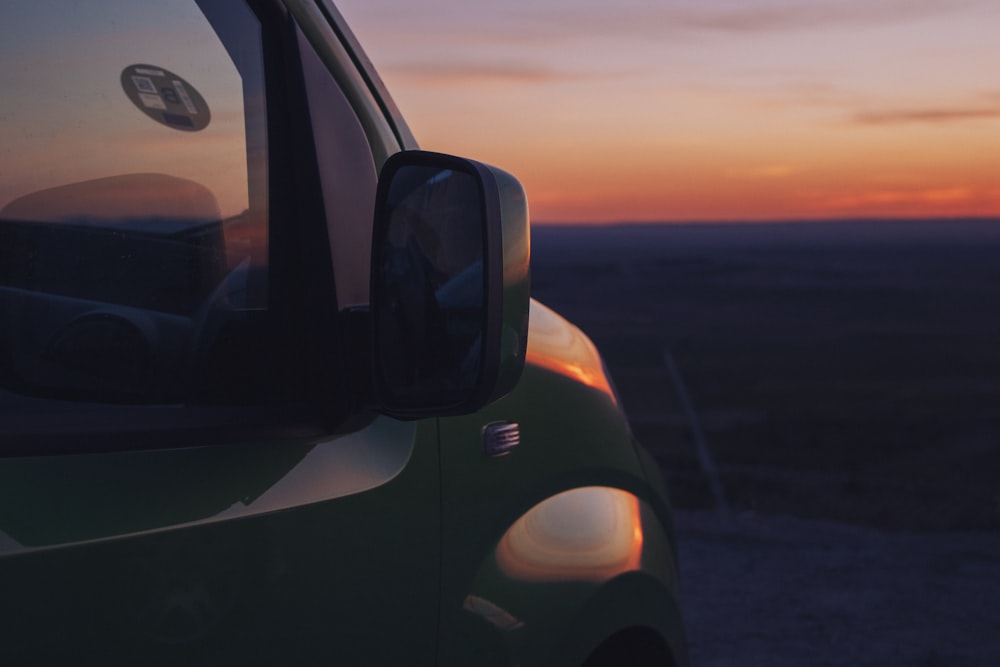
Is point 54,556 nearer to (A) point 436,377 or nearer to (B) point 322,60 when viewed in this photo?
(A) point 436,377

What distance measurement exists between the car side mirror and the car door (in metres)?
0.13

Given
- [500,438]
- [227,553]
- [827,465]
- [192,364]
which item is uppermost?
[192,364]

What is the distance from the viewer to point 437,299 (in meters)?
1.53

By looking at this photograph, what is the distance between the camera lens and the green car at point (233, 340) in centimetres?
138

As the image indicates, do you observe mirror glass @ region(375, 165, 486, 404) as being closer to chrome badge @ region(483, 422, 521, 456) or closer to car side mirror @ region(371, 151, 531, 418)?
car side mirror @ region(371, 151, 531, 418)

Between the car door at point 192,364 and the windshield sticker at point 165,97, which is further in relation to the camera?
the windshield sticker at point 165,97

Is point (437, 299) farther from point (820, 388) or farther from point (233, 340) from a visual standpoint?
point (820, 388)

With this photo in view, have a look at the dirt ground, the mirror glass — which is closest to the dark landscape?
the dirt ground

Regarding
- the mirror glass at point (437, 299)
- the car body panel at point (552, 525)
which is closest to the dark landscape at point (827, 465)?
the car body panel at point (552, 525)

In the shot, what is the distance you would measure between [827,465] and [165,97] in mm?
24468

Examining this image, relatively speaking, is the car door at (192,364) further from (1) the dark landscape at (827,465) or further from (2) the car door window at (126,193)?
(1) the dark landscape at (827,465)

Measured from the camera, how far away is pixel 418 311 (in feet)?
5.00

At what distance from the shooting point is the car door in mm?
1355

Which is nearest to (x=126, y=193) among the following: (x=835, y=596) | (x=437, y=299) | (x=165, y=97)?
(x=165, y=97)
